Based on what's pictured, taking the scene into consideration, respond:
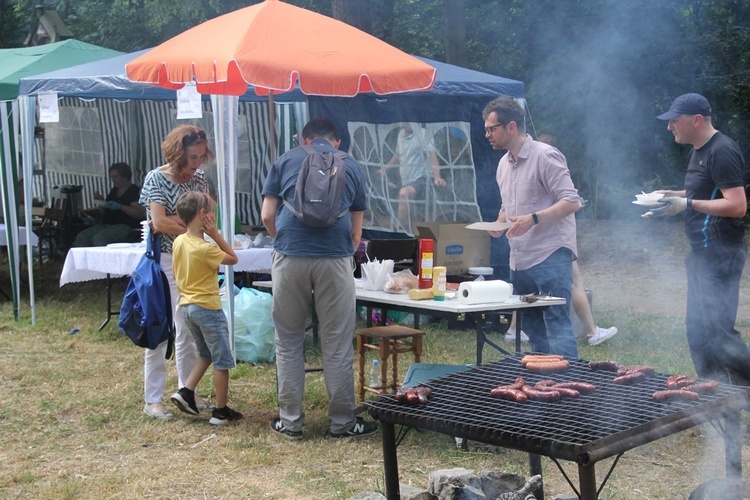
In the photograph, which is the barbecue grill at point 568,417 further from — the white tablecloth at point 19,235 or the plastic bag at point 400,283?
Answer: the white tablecloth at point 19,235

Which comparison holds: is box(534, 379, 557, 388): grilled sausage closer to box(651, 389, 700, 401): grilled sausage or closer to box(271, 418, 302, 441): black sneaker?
box(651, 389, 700, 401): grilled sausage

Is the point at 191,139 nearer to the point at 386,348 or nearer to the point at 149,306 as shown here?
the point at 149,306

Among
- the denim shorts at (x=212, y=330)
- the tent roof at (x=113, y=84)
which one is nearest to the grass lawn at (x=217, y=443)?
the denim shorts at (x=212, y=330)

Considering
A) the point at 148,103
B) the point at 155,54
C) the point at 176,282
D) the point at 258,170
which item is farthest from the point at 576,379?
the point at 148,103

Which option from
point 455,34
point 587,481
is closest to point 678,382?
point 587,481

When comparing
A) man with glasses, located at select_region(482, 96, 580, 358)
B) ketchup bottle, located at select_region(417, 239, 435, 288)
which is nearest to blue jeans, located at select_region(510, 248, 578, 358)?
man with glasses, located at select_region(482, 96, 580, 358)

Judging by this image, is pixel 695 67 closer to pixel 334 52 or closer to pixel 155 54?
pixel 334 52

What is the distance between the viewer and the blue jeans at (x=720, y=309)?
4871 mm

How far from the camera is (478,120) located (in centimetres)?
Answer: 903

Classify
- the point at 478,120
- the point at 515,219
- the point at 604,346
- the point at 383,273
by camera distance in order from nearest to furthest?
the point at 515,219
the point at 383,273
the point at 604,346
the point at 478,120

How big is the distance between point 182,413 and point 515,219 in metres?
2.69

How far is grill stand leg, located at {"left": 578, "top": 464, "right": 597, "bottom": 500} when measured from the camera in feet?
9.70

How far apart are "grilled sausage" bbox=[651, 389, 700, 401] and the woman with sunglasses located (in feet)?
10.8

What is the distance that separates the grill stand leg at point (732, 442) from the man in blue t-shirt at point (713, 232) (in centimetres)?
110
